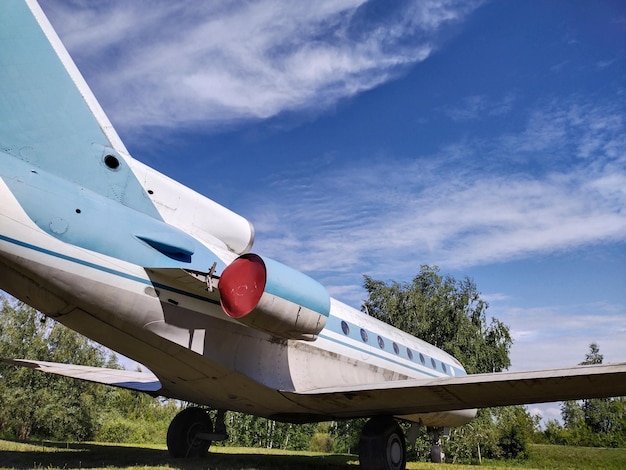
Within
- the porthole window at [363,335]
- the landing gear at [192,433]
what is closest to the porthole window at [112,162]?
the landing gear at [192,433]

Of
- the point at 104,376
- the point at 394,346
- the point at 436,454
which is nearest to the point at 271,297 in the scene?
the point at 394,346

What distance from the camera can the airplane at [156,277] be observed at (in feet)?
18.8

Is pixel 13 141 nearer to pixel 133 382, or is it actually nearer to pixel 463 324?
pixel 133 382

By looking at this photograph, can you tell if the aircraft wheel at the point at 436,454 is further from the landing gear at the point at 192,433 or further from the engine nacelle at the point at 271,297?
the engine nacelle at the point at 271,297

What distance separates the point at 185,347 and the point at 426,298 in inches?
933

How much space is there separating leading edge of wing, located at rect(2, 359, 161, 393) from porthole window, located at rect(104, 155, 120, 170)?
14.6 feet

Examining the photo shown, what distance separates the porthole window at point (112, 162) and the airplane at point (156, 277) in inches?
0.6

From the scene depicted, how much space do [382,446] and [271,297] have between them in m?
3.65

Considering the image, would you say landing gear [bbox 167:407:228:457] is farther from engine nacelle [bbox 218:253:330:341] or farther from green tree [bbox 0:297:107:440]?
green tree [bbox 0:297:107:440]

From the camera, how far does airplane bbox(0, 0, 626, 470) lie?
18.8ft

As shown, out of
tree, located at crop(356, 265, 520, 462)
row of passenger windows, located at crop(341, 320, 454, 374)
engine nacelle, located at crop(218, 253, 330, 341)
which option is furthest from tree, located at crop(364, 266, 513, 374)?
engine nacelle, located at crop(218, 253, 330, 341)

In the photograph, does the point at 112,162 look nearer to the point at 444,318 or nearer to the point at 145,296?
the point at 145,296

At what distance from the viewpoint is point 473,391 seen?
764 centimetres

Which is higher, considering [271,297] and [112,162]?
[112,162]
